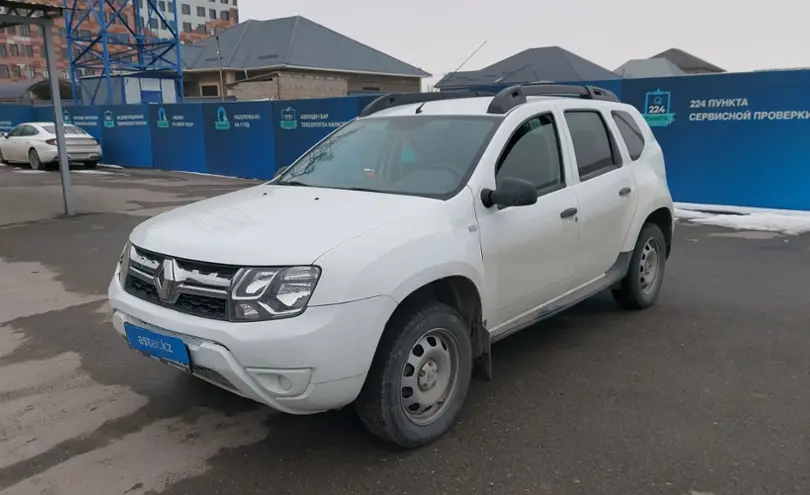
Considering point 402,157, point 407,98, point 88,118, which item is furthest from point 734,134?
point 88,118

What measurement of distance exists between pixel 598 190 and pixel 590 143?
1.32 feet

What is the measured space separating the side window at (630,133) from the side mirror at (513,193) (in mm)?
2076

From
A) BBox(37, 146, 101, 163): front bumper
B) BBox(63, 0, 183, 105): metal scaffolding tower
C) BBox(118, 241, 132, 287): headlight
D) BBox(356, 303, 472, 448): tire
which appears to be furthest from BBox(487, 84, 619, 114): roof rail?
BBox(63, 0, 183, 105): metal scaffolding tower

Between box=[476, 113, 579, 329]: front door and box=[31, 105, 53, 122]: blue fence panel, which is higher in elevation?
box=[31, 105, 53, 122]: blue fence panel

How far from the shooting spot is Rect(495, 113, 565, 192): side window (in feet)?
13.2

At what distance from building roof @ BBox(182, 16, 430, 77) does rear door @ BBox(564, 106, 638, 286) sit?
113 ft

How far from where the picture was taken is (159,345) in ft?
10.5

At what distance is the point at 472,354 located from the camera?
3.72 meters

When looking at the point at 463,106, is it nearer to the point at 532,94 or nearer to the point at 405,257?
the point at 532,94

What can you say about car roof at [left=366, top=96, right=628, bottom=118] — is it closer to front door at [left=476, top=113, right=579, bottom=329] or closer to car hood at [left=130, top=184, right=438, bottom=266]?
front door at [left=476, top=113, right=579, bottom=329]

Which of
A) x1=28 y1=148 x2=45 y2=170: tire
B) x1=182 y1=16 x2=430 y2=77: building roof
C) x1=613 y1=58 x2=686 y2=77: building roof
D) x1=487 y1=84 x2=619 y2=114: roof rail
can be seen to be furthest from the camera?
x1=182 y1=16 x2=430 y2=77: building roof

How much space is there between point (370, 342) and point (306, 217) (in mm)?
787

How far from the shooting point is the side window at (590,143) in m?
4.62

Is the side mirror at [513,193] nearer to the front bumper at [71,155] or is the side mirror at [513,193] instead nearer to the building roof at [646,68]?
the front bumper at [71,155]
